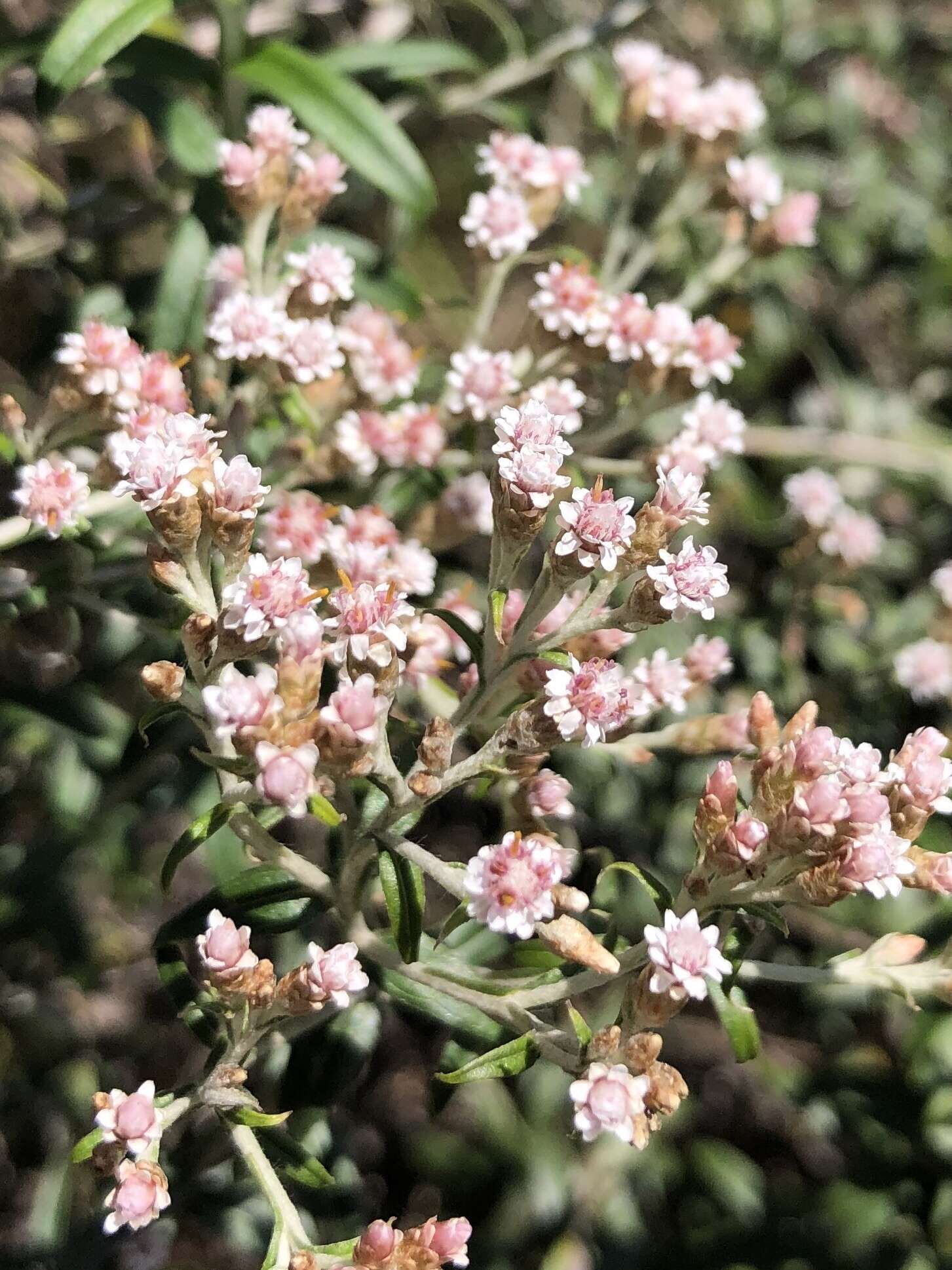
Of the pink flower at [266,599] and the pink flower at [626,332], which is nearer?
the pink flower at [266,599]

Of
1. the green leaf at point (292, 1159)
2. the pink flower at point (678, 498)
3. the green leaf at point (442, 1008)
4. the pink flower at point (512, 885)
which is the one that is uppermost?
the pink flower at point (678, 498)

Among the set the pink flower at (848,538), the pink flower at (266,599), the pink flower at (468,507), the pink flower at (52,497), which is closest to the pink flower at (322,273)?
the pink flower at (468,507)

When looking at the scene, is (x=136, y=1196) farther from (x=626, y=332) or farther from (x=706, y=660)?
(x=626, y=332)

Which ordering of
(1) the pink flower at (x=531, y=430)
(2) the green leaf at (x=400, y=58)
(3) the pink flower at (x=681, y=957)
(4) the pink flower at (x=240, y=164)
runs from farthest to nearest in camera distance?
(2) the green leaf at (x=400, y=58) < (4) the pink flower at (x=240, y=164) < (1) the pink flower at (x=531, y=430) < (3) the pink flower at (x=681, y=957)

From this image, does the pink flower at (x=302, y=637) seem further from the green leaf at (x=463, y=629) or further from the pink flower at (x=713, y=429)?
the pink flower at (x=713, y=429)

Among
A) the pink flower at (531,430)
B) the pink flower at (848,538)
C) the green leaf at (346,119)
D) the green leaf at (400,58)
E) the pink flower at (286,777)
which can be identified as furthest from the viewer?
A: the pink flower at (848,538)

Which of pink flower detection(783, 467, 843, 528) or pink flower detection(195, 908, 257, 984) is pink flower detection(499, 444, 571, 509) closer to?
pink flower detection(195, 908, 257, 984)
